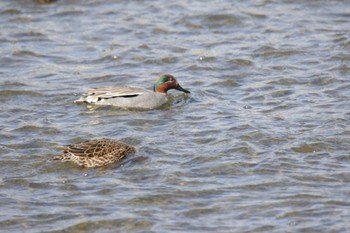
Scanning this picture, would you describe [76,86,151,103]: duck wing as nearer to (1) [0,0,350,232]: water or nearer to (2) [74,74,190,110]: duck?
(2) [74,74,190,110]: duck

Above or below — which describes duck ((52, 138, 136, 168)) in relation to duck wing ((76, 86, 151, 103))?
below

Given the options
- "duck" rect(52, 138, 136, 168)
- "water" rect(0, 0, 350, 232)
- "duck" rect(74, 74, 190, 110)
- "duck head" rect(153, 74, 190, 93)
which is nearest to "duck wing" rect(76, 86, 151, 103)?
"duck" rect(74, 74, 190, 110)

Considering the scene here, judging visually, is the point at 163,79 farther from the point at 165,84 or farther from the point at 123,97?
the point at 123,97

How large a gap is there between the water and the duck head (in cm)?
26

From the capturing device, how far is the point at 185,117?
11195 mm

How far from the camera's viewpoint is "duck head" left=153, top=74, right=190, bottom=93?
12070 mm

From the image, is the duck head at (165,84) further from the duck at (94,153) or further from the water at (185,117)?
the duck at (94,153)

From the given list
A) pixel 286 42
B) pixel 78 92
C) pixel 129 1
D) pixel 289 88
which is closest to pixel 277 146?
pixel 289 88

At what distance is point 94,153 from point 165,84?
123 inches

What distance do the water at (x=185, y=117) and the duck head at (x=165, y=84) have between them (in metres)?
0.26

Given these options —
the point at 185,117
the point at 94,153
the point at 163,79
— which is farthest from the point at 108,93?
the point at 94,153

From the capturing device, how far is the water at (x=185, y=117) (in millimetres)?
8070

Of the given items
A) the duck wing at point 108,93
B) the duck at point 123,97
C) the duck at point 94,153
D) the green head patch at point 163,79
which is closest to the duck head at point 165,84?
the green head patch at point 163,79

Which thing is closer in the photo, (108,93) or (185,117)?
(185,117)
